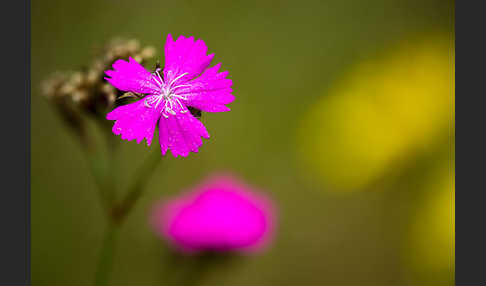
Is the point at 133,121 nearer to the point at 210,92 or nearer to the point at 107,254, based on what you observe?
the point at 210,92

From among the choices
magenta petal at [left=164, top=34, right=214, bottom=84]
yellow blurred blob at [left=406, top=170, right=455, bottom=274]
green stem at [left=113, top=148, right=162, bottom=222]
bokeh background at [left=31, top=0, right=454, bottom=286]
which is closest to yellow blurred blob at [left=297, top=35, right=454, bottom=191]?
bokeh background at [left=31, top=0, right=454, bottom=286]

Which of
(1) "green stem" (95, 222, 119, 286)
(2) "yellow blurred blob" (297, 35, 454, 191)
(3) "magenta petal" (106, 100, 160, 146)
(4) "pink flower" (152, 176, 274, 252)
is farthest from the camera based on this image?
(2) "yellow blurred blob" (297, 35, 454, 191)

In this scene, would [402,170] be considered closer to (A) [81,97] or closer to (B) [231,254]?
(B) [231,254]

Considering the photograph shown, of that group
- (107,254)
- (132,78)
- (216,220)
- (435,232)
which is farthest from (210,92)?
(435,232)

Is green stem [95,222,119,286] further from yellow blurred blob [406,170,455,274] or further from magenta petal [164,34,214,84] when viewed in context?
yellow blurred blob [406,170,455,274]

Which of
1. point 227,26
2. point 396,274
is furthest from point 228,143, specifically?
point 396,274

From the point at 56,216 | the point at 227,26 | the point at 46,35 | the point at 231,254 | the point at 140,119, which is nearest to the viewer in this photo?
the point at 140,119

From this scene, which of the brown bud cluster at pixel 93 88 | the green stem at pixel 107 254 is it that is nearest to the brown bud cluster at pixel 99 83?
the brown bud cluster at pixel 93 88
